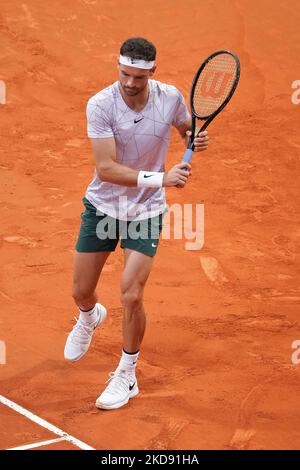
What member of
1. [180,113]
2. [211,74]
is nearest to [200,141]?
[180,113]

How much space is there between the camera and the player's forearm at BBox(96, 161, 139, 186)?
616 cm

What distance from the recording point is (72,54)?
15180 millimetres

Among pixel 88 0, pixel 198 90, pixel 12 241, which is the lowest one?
pixel 12 241

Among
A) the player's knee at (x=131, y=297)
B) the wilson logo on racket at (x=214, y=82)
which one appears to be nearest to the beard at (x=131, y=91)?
the wilson logo on racket at (x=214, y=82)

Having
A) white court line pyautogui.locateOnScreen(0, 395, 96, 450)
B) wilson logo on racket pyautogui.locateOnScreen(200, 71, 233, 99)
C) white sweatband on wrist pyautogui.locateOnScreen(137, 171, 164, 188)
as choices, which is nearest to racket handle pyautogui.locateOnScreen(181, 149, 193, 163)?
white sweatband on wrist pyautogui.locateOnScreen(137, 171, 164, 188)

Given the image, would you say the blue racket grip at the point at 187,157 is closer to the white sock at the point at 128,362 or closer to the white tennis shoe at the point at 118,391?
the white sock at the point at 128,362

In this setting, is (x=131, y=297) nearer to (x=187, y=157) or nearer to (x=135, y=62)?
(x=187, y=157)

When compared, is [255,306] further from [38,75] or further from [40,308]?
[38,75]

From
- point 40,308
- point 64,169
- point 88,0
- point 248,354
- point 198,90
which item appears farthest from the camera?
point 88,0

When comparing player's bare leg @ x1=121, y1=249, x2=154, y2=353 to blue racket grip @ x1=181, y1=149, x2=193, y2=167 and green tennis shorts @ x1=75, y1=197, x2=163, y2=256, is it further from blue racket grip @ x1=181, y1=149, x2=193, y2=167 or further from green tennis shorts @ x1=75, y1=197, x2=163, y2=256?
blue racket grip @ x1=181, y1=149, x2=193, y2=167

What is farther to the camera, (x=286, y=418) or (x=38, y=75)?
(x=38, y=75)

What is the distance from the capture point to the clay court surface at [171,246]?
649 cm
